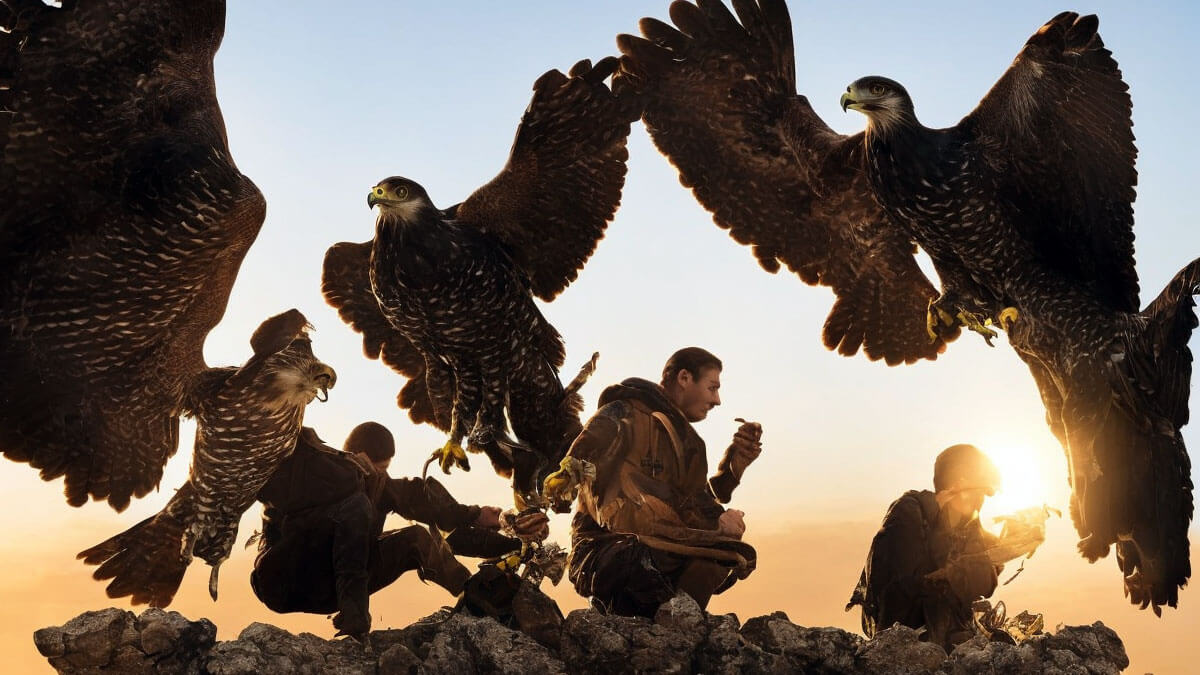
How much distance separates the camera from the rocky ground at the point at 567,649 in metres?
5.95

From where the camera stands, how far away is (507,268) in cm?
802

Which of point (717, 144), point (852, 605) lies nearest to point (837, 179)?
point (717, 144)

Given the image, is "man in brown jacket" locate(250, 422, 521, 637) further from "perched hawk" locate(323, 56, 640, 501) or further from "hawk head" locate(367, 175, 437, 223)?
"hawk head" locate(367, 175, 437, 223)

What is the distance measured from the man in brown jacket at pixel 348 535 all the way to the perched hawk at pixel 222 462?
20cm

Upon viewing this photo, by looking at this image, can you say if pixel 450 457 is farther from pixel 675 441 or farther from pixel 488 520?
pixel 675 441

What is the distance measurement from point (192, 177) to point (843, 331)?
4.68 meters

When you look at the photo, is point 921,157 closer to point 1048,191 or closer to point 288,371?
point 1048,191

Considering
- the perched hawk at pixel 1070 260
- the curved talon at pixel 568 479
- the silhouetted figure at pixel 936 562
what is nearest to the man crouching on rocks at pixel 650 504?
the curved talon at pixel 568 479

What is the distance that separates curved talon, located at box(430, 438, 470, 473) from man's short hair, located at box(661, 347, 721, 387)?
1361 mm

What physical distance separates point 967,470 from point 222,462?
4.46 metres

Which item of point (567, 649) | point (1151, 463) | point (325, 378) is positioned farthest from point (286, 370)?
point (1151, 463)

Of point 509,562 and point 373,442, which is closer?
point 509,562

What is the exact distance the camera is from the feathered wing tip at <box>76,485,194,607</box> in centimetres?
690

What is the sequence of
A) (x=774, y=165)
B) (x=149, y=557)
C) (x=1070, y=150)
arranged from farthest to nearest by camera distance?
(x=774, y=165)
(x=1070, y=150)
(x=149, y=557)
